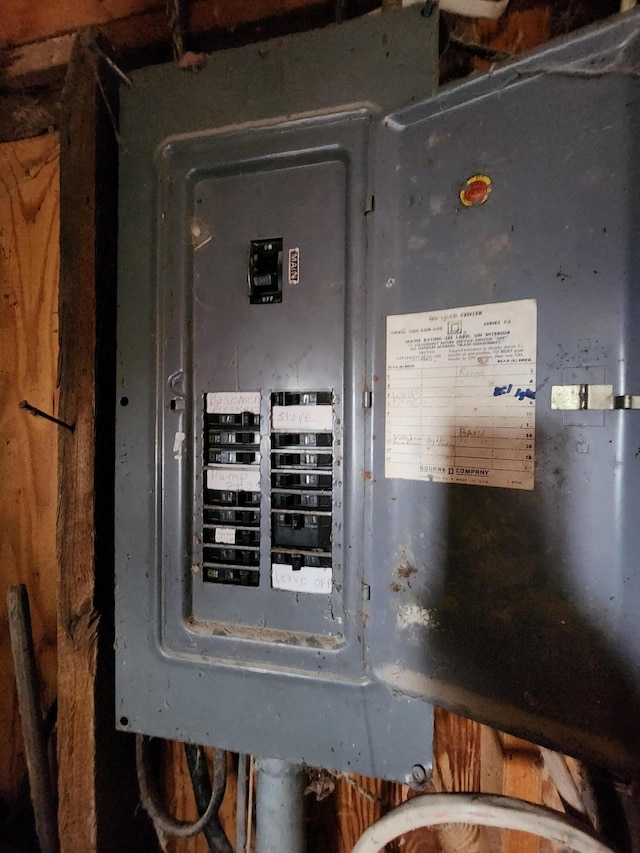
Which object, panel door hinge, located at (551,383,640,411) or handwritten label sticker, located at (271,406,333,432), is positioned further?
handwritten label sticker, located at (271,406,333,432)

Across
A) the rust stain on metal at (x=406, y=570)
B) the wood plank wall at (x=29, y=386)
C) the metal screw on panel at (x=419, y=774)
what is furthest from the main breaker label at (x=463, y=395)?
the wood plank wall at (x=29, y=386)

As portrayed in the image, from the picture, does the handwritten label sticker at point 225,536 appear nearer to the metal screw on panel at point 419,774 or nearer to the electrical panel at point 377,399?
the electrical panel at point 377,399

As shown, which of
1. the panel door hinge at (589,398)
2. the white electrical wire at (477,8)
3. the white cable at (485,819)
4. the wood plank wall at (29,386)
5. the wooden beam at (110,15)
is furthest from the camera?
the wood plank wall at (29,386)

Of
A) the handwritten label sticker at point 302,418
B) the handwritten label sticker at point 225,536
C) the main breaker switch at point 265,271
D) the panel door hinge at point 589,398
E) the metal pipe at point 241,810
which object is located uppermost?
the main breaker switch at point 265,271

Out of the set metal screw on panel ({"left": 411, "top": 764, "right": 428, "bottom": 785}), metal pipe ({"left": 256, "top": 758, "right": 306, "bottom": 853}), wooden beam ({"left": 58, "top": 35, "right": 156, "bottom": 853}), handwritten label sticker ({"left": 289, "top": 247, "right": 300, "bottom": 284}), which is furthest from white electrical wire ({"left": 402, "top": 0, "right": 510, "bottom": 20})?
metal pipe ({"left": 256, "top": 758, "right": 306, "bottom": 853})

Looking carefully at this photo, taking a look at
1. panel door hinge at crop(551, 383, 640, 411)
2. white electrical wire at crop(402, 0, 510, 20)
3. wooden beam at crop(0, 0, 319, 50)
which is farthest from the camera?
wooden beam at crop(0, 0, 319, 50)

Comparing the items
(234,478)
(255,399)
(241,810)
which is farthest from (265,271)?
(241,810)

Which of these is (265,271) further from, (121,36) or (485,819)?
(485,819)

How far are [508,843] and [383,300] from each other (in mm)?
980

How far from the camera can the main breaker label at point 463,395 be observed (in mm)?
512

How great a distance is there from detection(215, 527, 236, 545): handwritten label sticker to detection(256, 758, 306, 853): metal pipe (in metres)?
0.37

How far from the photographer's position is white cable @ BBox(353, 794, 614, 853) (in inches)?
22.4

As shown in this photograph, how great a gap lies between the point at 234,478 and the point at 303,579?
0.57 ft

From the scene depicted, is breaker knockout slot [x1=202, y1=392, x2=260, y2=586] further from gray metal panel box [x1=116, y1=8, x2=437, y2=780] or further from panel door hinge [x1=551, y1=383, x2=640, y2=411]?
panel door hinge [x1=551, y1=383, x2=640, y2=411]
